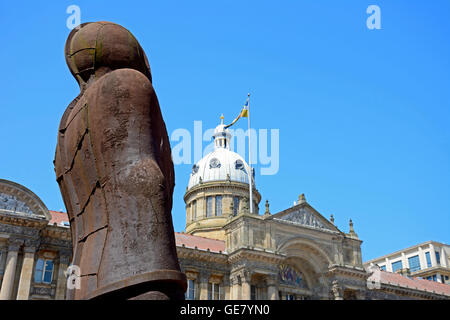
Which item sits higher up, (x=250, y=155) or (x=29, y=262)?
(x=250, y=155)

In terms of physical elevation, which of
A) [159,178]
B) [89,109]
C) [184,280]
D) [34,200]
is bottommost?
[184,280]

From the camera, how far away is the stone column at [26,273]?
104 ft

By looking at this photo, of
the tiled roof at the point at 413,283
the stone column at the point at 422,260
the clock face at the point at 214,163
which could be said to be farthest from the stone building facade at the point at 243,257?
the stone column at the point at 422,260

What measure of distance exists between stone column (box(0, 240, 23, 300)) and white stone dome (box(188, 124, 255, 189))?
1018 inches

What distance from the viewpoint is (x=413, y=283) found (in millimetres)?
53656

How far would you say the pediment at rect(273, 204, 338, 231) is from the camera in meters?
42.9

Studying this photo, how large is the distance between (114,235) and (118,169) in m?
0.67

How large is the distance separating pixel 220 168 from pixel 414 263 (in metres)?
33.8

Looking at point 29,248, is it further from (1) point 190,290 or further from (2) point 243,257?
(2) point 243,257

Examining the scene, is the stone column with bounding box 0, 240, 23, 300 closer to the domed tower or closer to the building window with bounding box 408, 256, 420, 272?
the domed tower

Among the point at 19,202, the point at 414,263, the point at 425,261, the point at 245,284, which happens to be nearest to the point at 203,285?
the point at 245,284
